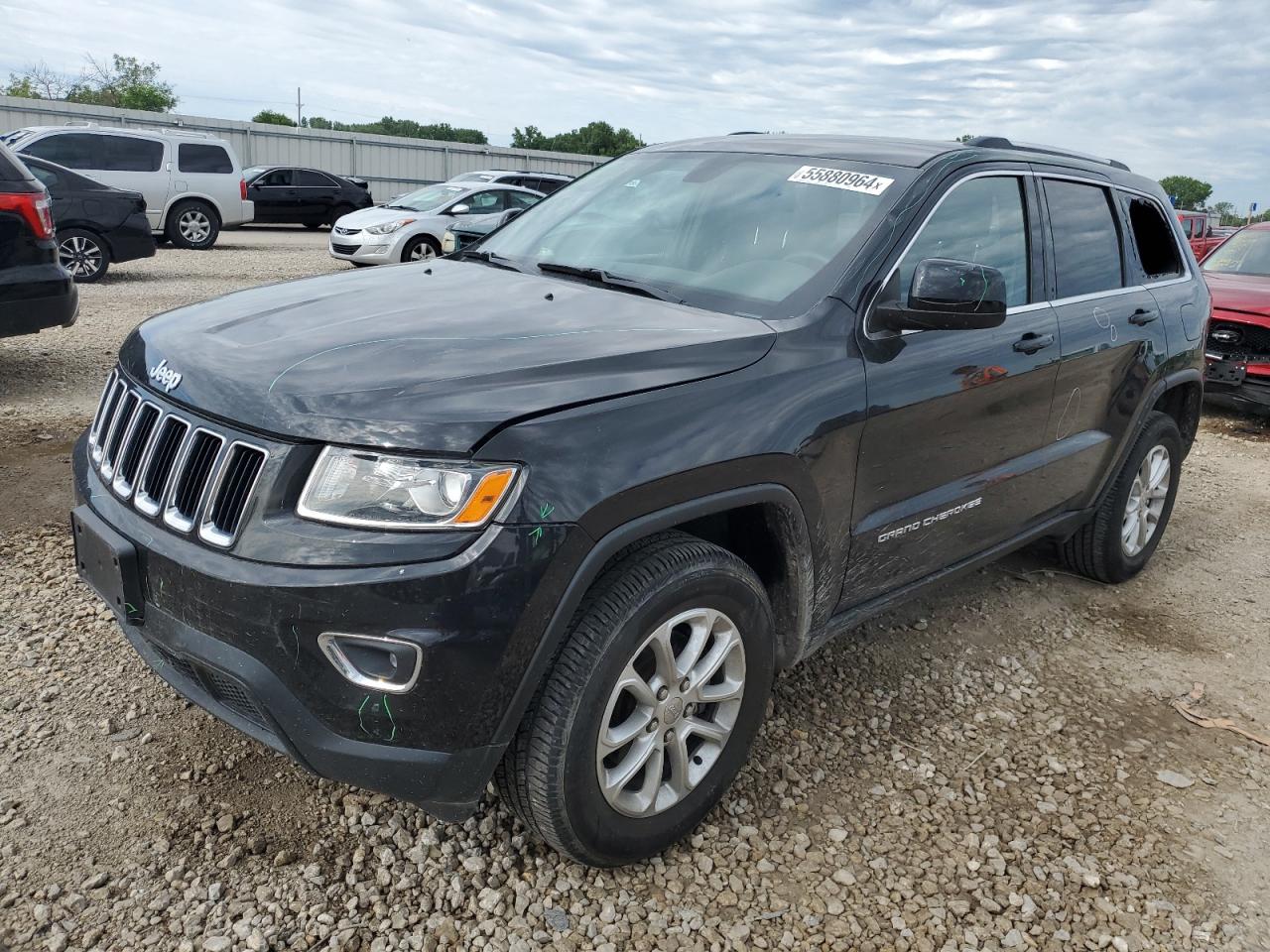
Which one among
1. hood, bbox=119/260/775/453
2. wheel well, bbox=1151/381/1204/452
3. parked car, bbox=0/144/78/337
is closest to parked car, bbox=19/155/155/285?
parked car, bbox=0/144/78/337

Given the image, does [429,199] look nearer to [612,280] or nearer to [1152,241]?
[1152,241]

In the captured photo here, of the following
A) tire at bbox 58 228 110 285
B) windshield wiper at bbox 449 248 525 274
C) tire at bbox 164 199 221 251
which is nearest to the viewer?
windshield wiper at bbox 449 248 525 274

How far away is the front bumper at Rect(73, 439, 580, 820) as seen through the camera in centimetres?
201

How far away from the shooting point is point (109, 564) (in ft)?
7.77

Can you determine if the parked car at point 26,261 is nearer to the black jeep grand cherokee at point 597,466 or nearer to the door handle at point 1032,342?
the black jeep grand cherokee at point 597,466

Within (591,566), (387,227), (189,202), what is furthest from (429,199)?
(591,566)

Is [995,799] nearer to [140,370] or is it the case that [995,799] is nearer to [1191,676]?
[1191,676]

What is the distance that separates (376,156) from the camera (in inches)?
1255

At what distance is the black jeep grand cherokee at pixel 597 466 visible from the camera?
2.07 metres

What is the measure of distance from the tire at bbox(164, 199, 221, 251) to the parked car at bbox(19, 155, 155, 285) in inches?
190

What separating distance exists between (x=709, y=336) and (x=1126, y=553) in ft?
9.86

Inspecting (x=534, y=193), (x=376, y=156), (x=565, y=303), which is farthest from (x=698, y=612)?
(x=376, y=156)

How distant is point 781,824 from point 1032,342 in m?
1.82

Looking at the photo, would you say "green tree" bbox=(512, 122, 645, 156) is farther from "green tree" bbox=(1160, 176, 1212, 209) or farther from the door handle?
the door handle
